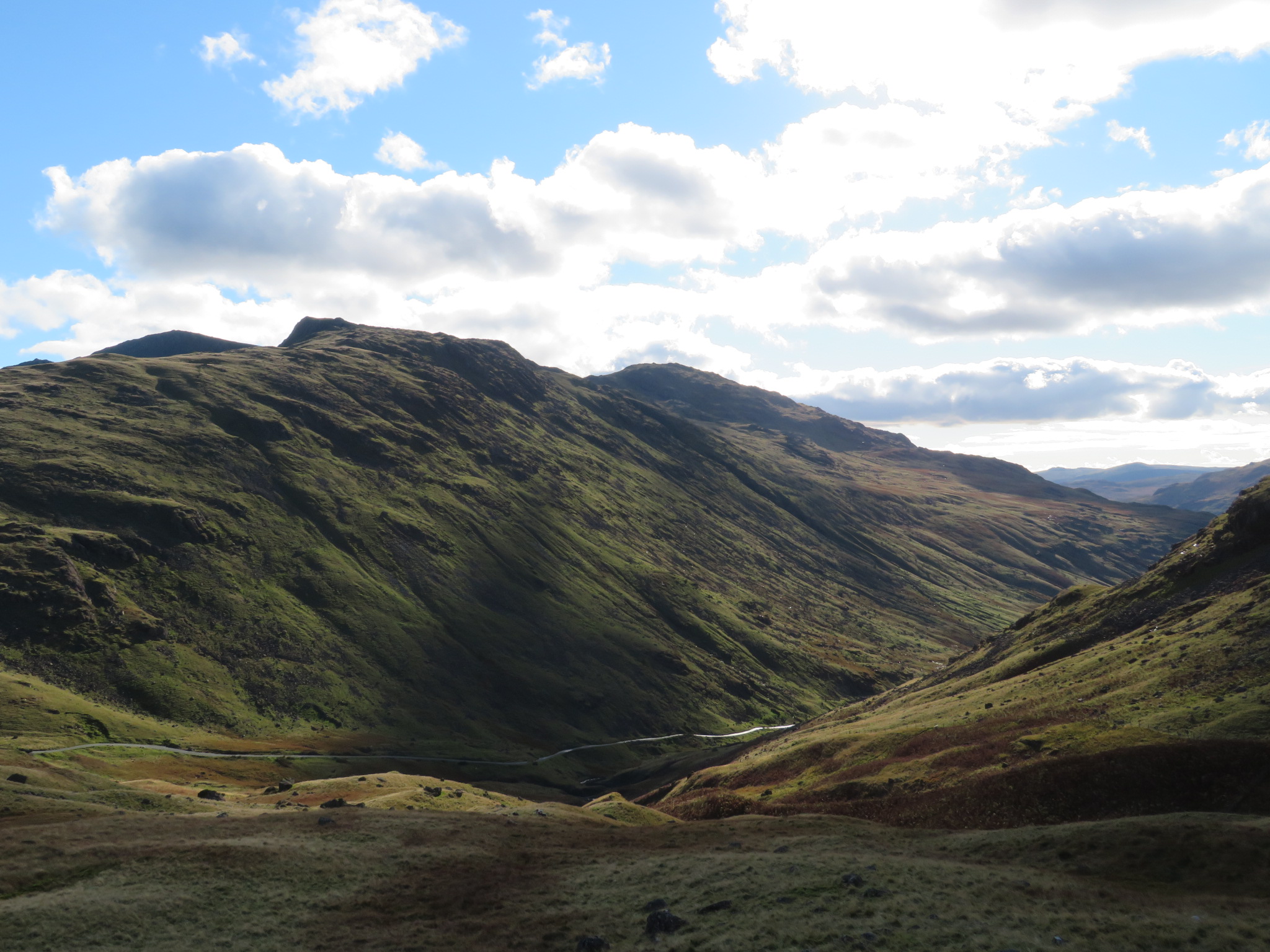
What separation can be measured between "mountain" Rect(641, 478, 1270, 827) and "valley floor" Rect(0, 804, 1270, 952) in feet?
25.6

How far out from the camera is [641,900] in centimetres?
3719

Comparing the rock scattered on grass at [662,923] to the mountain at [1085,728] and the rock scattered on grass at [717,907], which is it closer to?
the rock scattered on grass at [717,907]

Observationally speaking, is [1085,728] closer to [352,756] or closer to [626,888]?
[626,888]

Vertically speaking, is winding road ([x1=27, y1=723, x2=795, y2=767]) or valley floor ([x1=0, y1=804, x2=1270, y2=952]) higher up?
valley floor ([x1=0, y1=804, x2=1270, y2=952])

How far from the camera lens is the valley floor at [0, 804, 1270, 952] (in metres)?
30.8

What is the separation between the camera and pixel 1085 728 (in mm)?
62531

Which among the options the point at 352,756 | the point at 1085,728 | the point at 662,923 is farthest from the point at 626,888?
the point at 352,756

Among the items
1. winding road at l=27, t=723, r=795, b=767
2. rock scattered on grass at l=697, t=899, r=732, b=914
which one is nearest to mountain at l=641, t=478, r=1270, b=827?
rock scattered on grass at l=697, t=899, r=732, b=914

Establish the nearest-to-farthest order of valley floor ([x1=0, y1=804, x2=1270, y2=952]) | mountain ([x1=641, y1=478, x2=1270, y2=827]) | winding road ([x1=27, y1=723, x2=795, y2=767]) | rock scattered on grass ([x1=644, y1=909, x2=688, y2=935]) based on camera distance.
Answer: valley floor ([x1=0, y1=804, x2=1270, y2=952]) < rock scattered on grass ([x1=644, y1=909, x2=688, y2=935]) < mountain ([x1=641, y1=478, x2=1270, y2=827]) < winding road ([x1=27, y1=723, x2=795, y2=767])

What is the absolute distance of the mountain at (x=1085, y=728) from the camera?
160 feet

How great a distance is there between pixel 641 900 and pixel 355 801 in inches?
1702

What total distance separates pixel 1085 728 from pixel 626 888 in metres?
45.1

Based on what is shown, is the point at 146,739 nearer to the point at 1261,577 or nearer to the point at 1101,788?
the point at 1101,788

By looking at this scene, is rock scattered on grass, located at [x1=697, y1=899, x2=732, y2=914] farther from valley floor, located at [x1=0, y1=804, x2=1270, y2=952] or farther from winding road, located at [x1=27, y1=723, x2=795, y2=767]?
winding road, located at [x1=27, y1=723, x2=795, y2=767]
